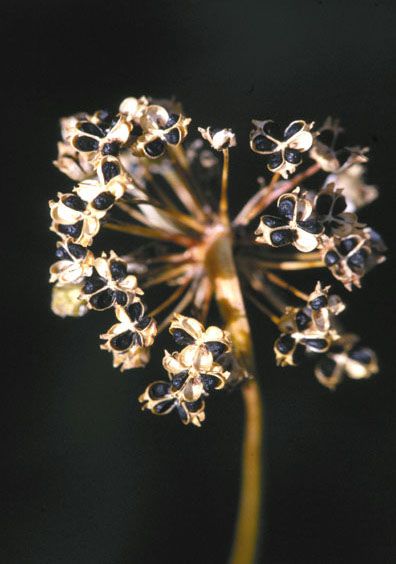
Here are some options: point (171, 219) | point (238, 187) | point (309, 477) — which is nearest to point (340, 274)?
point (171, 219)

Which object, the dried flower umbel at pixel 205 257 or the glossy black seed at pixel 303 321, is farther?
the glossy black seed at pixel 303 321

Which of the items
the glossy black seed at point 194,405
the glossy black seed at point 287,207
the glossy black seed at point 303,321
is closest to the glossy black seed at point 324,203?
the glossy black seed at point 287,207

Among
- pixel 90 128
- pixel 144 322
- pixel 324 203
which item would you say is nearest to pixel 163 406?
pixel 144 322

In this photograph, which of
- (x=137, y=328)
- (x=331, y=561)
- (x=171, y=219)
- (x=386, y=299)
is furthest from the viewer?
(x=386, y=299)

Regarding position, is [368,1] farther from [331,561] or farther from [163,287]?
[331,561]

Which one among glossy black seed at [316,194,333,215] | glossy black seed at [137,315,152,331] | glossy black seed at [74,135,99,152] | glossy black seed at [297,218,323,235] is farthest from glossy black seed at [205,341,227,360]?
glossy black seed at [74,135,99,152]

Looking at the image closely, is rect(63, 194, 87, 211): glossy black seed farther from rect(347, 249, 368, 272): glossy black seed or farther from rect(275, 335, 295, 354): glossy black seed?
rect(347, 249, 368, 272): glossy black seed

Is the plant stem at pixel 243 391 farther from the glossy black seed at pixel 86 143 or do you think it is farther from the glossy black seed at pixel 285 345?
the glossy black seed at pixel 86 143

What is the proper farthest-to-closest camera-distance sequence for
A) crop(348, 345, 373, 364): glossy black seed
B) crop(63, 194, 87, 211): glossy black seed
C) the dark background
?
1. the dark background
2. crop(348, 345, 373, 364): glossy black seed
3. crop(63, 194, 87, 211): glossy black seed
